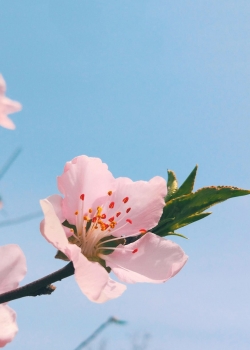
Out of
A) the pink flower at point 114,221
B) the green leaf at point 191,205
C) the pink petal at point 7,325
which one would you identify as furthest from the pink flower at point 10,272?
the green leaf at point 191,205

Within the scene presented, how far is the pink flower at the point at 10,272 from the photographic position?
110cm

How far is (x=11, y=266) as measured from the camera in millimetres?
1120

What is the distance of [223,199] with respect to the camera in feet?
3.46

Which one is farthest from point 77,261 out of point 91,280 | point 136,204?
point 136,204

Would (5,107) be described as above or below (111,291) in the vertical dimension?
above

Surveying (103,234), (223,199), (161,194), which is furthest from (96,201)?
(223,199)

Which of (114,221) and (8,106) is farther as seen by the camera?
(114,221)

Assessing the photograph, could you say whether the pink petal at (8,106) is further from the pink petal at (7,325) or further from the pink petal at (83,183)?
the pink petal at (7,325)

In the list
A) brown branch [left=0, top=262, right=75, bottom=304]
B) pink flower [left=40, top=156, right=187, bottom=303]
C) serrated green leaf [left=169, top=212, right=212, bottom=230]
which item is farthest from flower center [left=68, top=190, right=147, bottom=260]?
brown branch [left=0, top=262, right=75, bottom=304]

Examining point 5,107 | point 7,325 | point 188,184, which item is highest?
point 5,107

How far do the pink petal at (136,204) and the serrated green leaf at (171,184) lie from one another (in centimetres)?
5

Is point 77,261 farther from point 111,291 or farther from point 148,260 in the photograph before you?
point 148,260

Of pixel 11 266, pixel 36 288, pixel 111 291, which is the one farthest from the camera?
pixel 11 266

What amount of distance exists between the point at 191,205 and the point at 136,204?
177 mm
